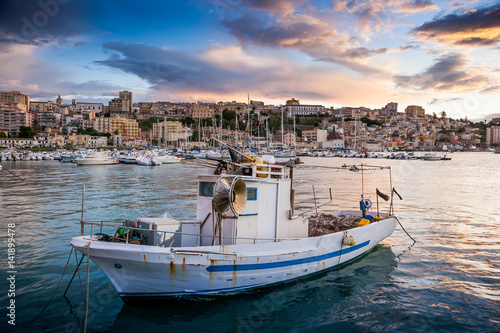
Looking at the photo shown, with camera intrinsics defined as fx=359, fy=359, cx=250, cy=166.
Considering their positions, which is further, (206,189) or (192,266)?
(206,189)

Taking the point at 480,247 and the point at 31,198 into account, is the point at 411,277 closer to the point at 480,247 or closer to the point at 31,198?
Result: the point at 480,247

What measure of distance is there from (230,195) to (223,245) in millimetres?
1074

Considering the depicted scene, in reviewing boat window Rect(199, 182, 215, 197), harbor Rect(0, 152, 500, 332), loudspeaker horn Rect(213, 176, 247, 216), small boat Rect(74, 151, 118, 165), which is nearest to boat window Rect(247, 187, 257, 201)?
loudspeaker horn Rect(213, 176, 247, 216)

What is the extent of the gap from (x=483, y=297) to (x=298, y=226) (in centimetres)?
455

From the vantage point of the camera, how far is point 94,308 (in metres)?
7.46

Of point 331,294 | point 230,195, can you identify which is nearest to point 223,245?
point 230,195

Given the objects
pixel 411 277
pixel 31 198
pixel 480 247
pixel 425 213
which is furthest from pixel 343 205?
pixel 31 198

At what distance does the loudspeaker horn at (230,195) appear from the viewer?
736 centimetres

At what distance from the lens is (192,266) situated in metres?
7.01

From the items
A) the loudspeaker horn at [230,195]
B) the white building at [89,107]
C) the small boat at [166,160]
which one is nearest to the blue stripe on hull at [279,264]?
the loudspeaker horn at [230,195]

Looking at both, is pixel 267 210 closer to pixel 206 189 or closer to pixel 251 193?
pixel 251 193

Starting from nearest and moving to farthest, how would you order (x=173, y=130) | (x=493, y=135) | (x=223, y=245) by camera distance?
(x=223, y=245), (x=173, y=130), (x=493, y=135)

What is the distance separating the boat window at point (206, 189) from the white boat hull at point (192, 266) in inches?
58.7

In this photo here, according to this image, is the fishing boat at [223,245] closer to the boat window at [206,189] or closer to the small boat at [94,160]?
the boat window at [206,189]
